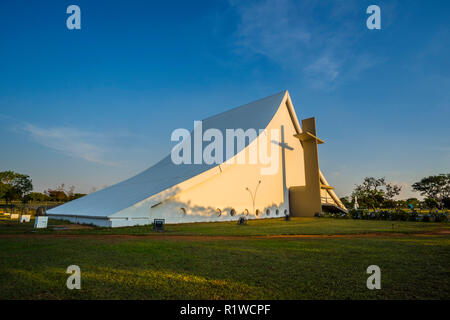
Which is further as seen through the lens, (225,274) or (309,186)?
(309,186)

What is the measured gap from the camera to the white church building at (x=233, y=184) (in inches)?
491

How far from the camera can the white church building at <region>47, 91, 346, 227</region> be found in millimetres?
12477

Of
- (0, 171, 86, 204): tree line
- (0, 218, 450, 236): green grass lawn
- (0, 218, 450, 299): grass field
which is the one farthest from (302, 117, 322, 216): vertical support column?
(0, 171, 86, 204): tree line

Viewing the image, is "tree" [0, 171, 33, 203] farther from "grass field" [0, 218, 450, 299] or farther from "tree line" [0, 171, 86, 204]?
"grass field" [0, 218, 450, 299]

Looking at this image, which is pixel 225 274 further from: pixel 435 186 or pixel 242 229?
pixel 435 186

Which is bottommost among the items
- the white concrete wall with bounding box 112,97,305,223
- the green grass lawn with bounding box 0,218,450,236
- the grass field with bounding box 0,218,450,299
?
the green grass lawn with bounding box 0,218,450,236

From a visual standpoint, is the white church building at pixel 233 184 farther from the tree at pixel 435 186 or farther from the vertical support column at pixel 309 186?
the tree at pixel 435 186

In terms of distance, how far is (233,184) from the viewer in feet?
54.0

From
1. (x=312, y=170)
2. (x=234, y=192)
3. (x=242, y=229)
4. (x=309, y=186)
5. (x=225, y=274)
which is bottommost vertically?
(x=242, y=229)

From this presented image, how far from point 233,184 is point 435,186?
169ft

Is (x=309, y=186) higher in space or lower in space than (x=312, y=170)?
lower

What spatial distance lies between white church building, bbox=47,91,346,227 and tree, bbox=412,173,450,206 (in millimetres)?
37290

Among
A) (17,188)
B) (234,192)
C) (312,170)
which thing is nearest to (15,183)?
(17,188)
